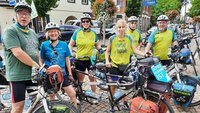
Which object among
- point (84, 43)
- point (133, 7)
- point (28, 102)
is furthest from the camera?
point (133, 7)

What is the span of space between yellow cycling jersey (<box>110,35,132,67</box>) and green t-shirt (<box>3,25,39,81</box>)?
1506mm

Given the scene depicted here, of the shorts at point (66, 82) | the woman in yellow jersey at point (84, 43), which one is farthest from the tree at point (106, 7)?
the shorts at point (66, 82)

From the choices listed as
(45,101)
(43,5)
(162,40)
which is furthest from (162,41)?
(43,5)

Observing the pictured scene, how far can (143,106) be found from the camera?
2.78 metres

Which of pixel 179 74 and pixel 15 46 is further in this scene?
pixel 179 74

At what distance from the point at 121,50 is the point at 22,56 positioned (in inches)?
71.6

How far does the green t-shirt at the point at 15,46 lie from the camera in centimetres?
249

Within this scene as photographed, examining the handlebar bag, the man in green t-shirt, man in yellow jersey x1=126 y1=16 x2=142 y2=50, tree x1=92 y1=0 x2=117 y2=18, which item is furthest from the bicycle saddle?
tree x1=92 y1=0 x2=117 y2=18

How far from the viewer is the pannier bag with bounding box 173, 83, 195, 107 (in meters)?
3.82

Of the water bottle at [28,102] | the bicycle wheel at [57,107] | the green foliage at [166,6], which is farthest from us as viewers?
the green foliage at [166,6]

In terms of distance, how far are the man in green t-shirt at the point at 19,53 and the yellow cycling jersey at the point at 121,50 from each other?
4.94 ft

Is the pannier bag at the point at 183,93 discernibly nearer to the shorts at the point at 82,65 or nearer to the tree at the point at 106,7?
the shorts at the point at 82,65

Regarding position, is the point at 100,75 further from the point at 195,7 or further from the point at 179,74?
the point at 195,7

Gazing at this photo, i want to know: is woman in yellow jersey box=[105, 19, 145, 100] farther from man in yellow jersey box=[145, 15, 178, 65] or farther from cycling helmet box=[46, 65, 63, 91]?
cycling helmet box=[46, 65, 63, 91]
